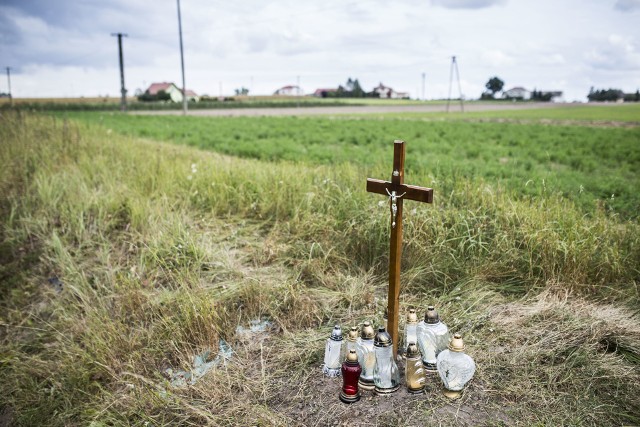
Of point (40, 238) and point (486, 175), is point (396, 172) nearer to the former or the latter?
point (40, 238)

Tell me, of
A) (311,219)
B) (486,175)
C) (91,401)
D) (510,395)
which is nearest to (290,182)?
(311,219)

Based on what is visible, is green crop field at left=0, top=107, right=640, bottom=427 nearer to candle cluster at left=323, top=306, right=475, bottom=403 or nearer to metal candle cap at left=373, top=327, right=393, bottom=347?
candle cluster at left=323, top=306, right=475, bottom=403

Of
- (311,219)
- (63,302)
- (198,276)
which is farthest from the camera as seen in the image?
(311,219)

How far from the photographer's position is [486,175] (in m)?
8.70

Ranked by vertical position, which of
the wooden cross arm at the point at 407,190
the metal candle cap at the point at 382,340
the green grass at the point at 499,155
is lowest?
the metal candle cap at the point at 382,340

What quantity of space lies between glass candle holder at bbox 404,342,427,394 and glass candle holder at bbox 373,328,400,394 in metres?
0.08

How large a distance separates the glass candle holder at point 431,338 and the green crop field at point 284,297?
150 mm

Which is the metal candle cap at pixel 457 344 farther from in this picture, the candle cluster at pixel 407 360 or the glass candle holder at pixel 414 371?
the glass candle holder at pixel 414 371

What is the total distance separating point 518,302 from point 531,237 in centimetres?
66

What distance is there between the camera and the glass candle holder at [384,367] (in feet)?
9.26

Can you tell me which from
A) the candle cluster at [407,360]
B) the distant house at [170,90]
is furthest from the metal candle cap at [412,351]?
the distant house at [170,90]

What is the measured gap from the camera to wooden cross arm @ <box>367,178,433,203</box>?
292cm

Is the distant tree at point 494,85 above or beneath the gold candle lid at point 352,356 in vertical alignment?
above

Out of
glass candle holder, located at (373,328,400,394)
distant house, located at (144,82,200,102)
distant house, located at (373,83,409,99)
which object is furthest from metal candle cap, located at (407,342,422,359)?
distant house, located at (373,83,409,99)
